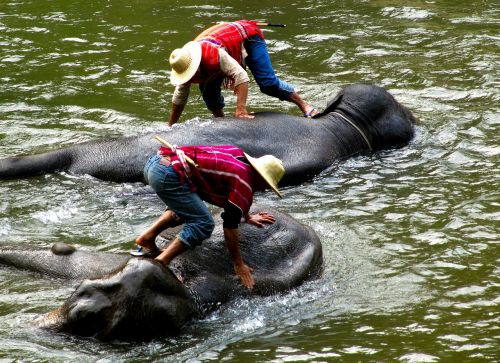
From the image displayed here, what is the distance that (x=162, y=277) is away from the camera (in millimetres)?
5609

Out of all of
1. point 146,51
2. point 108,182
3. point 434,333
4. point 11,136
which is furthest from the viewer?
point 146,51

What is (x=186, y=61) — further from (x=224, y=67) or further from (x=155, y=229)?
(x=155, y=229)

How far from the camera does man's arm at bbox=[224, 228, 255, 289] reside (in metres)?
6.16

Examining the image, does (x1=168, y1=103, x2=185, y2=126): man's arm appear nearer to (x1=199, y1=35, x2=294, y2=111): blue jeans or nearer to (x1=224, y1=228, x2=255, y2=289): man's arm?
(x1=199, y1=35, x2=294, y2=111): blue jeans

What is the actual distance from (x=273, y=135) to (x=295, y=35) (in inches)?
203

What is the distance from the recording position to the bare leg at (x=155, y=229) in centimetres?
651

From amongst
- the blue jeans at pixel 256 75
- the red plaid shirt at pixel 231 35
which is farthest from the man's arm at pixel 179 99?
the red plaid shirt at pixel 231 35

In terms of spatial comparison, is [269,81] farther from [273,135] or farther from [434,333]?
[434,333]

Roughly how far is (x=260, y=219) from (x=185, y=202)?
0.70 m

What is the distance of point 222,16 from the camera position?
49.3ft

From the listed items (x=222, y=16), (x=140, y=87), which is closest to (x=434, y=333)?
(x=140, y=87)

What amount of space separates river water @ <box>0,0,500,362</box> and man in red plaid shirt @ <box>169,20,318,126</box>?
873 millimetres

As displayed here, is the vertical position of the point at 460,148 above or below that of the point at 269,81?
below

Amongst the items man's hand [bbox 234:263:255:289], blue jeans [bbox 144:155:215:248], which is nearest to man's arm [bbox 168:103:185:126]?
blue jeans [bbox 144:155:215:248]
